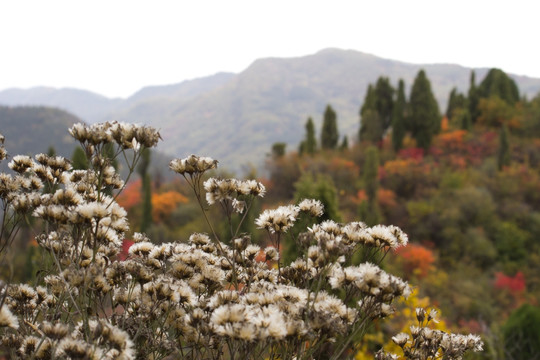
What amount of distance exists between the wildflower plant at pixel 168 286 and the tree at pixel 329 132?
40.6m

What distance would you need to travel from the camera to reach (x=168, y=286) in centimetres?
155

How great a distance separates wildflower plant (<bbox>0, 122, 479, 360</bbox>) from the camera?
125cm

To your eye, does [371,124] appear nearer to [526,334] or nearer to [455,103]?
[455,103]

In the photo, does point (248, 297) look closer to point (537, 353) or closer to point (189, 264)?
point (189, 264)

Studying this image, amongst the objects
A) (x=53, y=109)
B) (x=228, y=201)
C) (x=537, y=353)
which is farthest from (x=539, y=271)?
(x=53, y=109)

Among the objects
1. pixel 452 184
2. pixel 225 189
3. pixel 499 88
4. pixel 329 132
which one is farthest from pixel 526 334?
pixel 499 88

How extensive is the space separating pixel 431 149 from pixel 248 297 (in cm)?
3773

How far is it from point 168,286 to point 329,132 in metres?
41.7

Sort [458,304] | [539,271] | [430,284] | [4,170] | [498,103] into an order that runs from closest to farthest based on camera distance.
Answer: [4,170] < [458,304] < [430,284] < [539,271] < [498,103]

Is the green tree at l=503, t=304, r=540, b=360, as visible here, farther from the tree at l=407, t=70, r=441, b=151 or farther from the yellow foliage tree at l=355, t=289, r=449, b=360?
the tree at l=407, t=70, r=441, b=151

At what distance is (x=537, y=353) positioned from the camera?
9.09 m

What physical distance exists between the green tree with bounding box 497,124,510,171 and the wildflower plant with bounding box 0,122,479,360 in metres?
35.3

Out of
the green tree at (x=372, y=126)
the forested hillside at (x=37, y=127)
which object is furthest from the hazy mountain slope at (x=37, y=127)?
the green tree at (x=372, y=126)

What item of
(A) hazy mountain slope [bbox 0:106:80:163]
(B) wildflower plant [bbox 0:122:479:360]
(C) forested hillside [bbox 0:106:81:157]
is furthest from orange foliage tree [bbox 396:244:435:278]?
(C) forested hillside [bbox 0:106:81:157]
